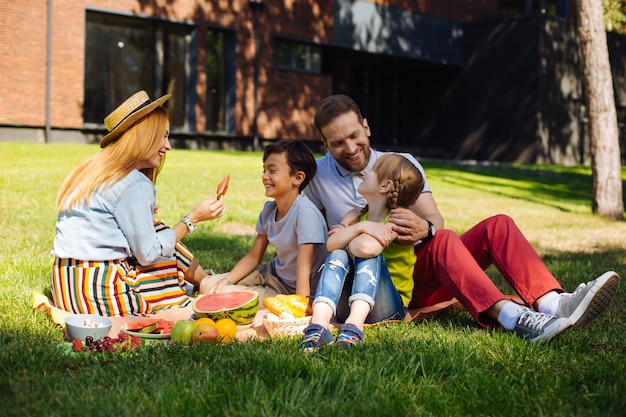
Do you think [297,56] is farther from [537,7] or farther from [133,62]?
[537,7]

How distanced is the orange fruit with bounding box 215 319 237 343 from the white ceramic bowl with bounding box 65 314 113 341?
0.57m

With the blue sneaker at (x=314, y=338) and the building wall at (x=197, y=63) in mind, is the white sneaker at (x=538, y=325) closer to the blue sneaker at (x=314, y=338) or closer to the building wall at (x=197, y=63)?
the blue sneaker at (x=314, y=338)

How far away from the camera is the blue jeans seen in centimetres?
420

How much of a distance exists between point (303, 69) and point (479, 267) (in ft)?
68.1

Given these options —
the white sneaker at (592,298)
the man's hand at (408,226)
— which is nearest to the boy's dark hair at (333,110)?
the man's hand at (408,226)

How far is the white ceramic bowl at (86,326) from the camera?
12.8 feet

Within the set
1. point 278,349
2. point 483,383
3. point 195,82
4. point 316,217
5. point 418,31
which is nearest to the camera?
point 483,383

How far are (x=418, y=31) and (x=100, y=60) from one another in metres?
11.5

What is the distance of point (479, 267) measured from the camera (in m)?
4.38

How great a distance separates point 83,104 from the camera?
20.0m

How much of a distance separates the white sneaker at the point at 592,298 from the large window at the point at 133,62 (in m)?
17.8

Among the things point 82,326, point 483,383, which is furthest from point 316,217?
point 483,383

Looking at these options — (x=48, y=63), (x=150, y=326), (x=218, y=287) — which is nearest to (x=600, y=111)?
(x=218, y=287)

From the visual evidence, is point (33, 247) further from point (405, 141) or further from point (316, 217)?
point (405, 141)
